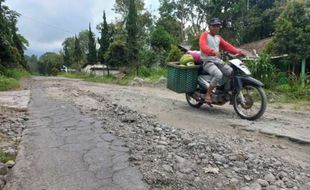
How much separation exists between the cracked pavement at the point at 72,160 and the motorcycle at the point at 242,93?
8.19 feet

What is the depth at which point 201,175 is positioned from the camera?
123 inches

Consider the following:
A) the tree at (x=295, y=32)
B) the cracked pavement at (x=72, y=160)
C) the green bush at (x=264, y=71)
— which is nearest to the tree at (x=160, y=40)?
the tree at (x=295, y=32)

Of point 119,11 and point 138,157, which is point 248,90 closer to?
point 138,157

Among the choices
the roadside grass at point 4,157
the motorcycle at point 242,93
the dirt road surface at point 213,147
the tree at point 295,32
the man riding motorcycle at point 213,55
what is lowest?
the roadside grass at point 4,157

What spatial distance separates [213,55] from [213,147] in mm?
2728

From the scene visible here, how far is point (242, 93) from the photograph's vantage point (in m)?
6.02

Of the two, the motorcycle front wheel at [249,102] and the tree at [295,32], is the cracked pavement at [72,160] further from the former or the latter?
the tree at [295,32]

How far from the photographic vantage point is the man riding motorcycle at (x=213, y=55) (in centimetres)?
614

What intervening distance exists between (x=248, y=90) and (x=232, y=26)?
32.4 meters

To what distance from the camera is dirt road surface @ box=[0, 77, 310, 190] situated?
10.0ft

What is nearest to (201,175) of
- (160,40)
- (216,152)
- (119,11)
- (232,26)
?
(216,152)

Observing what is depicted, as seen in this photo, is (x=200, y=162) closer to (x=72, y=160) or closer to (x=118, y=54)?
(x=72, y=160)

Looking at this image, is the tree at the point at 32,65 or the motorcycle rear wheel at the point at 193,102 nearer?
the motorcycle rear wheel at the point at 193,102

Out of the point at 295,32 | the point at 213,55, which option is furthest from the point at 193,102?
the point at 295,32
